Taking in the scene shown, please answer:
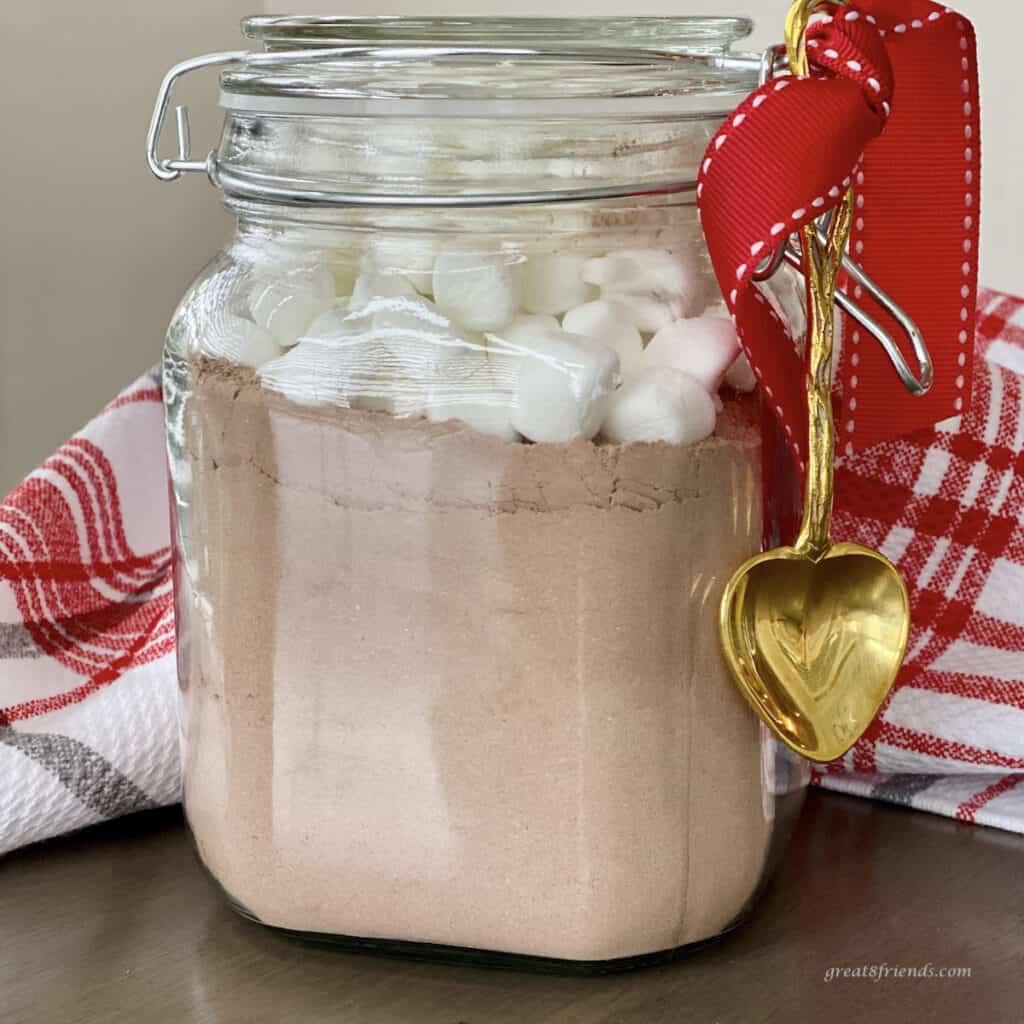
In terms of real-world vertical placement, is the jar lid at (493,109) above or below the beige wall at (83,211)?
above

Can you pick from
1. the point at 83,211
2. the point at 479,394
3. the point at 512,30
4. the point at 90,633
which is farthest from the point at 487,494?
the point at 83,211

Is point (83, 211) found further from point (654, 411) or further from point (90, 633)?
point (654, 411)

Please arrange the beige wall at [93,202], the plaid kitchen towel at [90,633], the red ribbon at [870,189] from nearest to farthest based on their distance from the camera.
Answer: the red ribbon at [870,189] < the plaid kitchen towel at [90,633] < the beige wall at [93,202]

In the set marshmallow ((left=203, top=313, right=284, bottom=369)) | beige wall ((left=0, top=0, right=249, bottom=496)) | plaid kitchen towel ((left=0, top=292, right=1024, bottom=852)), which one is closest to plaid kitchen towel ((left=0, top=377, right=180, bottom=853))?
plaid kitchen towel ((left=0, top=292, right=1024, bottom=852))

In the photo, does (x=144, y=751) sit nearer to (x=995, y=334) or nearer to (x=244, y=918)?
(x=244, y=918)

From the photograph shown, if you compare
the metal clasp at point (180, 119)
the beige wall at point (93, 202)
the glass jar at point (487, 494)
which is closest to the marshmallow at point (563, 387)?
the glass jar at point (487, 494)

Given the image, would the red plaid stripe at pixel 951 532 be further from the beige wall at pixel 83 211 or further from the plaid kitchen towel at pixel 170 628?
the beige wall at pixel 83 211

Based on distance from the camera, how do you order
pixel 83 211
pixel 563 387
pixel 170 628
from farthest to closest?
1. pixel 83 211
2. pixel 170 628
3. pixel 563 387

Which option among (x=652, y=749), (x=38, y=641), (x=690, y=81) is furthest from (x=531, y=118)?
(x=38, y=641)

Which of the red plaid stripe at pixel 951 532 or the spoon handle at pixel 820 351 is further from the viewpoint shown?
the red plaid stripe at pixel 951 532
